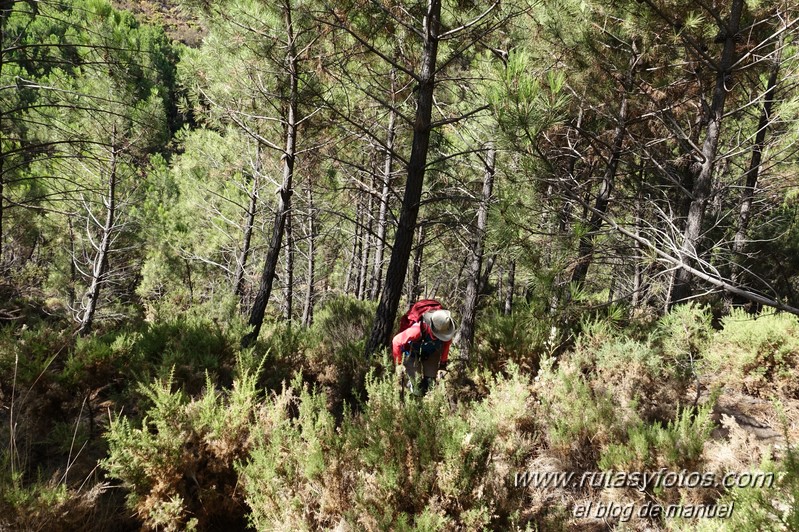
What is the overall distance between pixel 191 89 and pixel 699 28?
31.3 feet

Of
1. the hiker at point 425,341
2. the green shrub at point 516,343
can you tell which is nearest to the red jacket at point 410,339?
the hiker at point 425,341

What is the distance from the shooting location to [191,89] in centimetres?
885

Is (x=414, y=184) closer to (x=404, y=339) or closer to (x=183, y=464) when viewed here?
(x=404, y=339)

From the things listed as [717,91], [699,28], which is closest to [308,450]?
[717,91]

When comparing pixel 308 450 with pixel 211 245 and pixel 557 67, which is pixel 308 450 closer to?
pixel 557 67

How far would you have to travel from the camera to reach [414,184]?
486 centimetres

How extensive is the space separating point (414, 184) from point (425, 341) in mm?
1913

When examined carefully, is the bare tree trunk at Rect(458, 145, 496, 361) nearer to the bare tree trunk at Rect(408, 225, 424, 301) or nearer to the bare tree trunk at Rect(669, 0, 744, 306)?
the bare tree trunk at Rect(408, 225, 424, 301)

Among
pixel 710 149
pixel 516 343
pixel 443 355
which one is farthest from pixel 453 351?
pixel 710 149

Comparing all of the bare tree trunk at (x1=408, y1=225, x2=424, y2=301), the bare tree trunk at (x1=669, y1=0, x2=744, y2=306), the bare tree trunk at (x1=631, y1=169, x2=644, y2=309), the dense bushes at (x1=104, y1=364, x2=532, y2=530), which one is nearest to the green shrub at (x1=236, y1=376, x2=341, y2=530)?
the dense bushes at (x1=104, y1=364, x2=532, y2=530)

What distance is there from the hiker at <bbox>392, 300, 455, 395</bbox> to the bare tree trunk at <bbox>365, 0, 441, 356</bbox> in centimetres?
Answer: 72

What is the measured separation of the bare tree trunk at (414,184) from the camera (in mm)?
4676

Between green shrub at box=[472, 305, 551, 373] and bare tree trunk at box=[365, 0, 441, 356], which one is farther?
green shrub at box=[472, 305, 551, 373]

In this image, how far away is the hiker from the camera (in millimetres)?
4113
